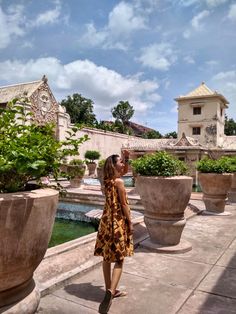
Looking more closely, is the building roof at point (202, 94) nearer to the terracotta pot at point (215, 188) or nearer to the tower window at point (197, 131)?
the tower window at point (197, 131)

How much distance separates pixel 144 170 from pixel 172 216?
84 cm

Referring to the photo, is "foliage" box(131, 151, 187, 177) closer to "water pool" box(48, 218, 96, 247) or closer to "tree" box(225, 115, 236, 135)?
"water pool" box(48, 218, 96, 247)

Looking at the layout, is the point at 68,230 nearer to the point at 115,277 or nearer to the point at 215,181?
the point at 215,181

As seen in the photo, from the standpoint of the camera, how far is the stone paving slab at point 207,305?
2904 millimetres

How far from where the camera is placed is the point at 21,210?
1.90m

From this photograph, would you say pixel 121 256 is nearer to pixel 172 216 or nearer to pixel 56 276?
pixel 56 276

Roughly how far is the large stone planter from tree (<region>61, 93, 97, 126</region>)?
37358mm

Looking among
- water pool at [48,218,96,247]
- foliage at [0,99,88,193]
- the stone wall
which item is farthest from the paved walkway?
the stone wall

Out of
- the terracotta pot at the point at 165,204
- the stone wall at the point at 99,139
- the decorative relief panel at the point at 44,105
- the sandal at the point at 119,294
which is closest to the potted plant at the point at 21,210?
the sandal at the point at 119,294

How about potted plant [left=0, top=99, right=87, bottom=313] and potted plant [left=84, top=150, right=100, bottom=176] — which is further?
potted plant [left=84, top=150, right=100, bottom=176]

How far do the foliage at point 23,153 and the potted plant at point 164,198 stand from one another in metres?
2.39

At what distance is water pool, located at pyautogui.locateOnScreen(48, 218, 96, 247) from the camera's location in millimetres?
6973

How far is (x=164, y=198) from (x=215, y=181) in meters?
3.63

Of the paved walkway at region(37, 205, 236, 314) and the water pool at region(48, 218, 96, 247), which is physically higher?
→ the paved walkway at region(37, 205, 236, 314)
